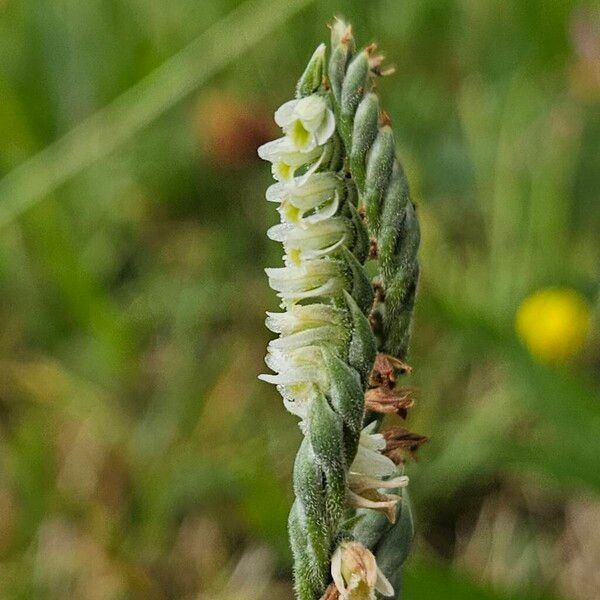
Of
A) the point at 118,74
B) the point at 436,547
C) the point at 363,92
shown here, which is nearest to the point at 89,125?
the point at 118,74

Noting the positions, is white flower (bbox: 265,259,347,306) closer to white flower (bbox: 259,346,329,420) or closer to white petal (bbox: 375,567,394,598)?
white flower (bbox: 259,346,329,420)

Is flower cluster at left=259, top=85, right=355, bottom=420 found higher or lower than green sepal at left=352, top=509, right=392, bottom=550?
higher

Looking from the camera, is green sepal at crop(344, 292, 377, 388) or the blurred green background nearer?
green sepal at crop(344, 292, 377, 388)

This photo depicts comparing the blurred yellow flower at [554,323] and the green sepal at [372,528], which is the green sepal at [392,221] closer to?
the green sepal at [372,528]

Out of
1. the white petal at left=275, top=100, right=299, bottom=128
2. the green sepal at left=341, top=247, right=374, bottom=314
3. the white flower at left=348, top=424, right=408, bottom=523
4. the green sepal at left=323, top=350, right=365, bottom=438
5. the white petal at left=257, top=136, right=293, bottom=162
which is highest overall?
the white petal at left=275, top=100, right=299, bottom=128

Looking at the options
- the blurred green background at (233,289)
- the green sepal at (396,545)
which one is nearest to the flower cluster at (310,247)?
the green sepal at (396,545)

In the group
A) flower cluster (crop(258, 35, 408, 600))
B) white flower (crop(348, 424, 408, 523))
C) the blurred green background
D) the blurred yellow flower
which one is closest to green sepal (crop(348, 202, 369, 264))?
flower cluster (crop(258, 35, 408, 600))
